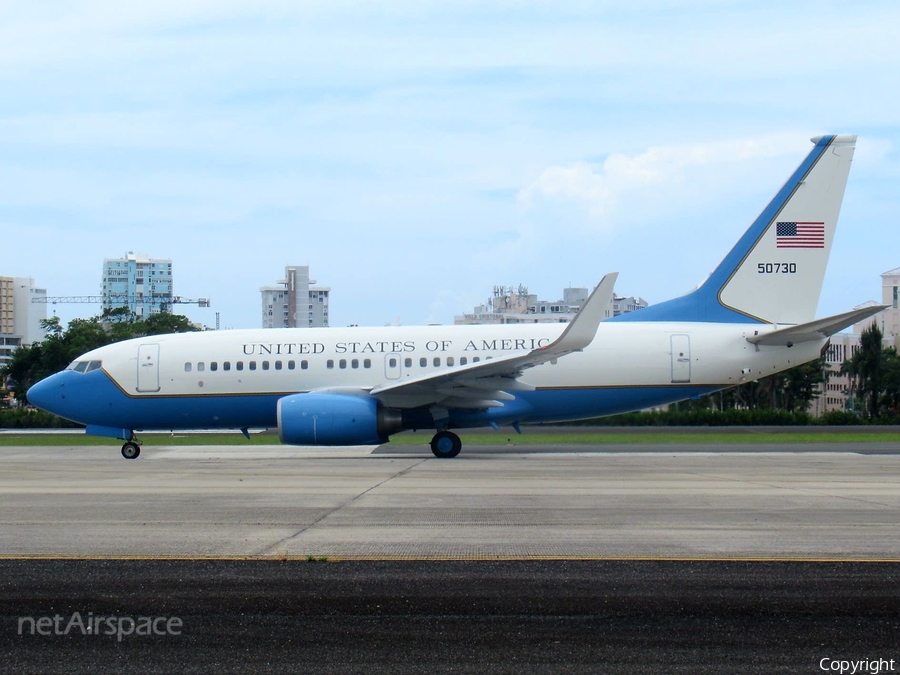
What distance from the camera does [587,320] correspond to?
2030 centimetres

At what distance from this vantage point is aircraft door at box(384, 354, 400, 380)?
77.4 feet

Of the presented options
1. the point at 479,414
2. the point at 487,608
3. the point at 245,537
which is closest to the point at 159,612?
the point at 487,608

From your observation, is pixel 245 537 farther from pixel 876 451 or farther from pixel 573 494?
pixel 876 451

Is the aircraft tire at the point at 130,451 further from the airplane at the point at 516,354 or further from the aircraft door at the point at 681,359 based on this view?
the aircraft door at the point at 681,359

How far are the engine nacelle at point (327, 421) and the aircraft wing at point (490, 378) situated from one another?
0.74m

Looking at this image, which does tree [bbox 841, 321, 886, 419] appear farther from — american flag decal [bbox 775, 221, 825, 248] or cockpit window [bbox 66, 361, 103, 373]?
cockpit window [bbox 66, 361, 103, 373]

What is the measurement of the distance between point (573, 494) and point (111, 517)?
20.4 ft

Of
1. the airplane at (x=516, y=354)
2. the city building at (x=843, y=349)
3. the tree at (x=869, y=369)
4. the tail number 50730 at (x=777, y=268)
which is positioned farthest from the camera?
the city building at (x=843, y=349)

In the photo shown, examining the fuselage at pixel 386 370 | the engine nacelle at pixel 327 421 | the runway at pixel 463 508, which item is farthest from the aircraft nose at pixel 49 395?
the engine nacelle at pixel 327 421

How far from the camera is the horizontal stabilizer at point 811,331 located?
21250 millimetres

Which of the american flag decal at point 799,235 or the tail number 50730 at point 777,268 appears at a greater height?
the american flag decal at point 799,235

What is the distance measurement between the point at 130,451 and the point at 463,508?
45.2 feet

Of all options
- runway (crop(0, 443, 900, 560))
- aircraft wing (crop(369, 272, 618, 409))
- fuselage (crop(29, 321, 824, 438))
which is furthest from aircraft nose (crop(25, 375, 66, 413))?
aircraft wing (crop(369, 272, 618, 409))

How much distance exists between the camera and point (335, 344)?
23.9 m
